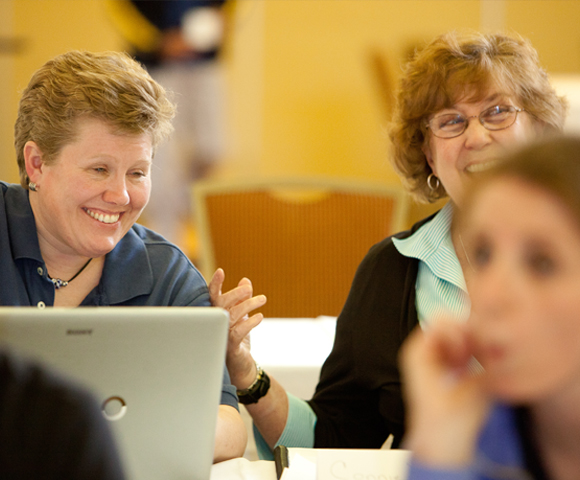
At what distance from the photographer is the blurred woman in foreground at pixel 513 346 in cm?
42

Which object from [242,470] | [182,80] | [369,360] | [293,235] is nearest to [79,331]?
[242,470]

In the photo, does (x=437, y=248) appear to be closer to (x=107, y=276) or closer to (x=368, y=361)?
(x=368, y=361)

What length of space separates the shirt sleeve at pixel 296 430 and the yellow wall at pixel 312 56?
282 cm

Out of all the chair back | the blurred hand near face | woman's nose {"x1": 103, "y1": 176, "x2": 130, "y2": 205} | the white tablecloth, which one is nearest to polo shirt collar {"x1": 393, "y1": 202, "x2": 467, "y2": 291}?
the white tablecloth

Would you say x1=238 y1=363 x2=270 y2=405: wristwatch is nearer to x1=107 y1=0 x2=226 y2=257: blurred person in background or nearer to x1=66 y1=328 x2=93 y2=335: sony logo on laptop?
x1=66 y1=328 x2=93 y2=335: sony logo on laptop

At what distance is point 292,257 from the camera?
7.30 ft

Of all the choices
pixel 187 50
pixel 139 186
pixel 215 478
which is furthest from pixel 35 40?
pixel 215 478

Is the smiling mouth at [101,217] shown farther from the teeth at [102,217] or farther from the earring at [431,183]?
the earring at [431,183]

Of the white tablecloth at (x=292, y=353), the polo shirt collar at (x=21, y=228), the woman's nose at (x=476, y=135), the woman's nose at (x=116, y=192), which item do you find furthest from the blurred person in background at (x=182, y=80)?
the woman's nose at (x=476, y=135)

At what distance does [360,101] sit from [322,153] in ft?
1.40

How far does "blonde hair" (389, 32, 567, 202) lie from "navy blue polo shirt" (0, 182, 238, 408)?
24.7 inches

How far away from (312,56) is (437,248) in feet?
9.69

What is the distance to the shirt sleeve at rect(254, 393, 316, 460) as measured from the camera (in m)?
1.22

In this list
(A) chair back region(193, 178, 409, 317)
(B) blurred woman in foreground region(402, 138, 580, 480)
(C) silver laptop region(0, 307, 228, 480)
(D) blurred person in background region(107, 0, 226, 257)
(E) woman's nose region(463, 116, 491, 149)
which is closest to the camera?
(B) blurred woman in foreground region(402, 138, 580, 480)
